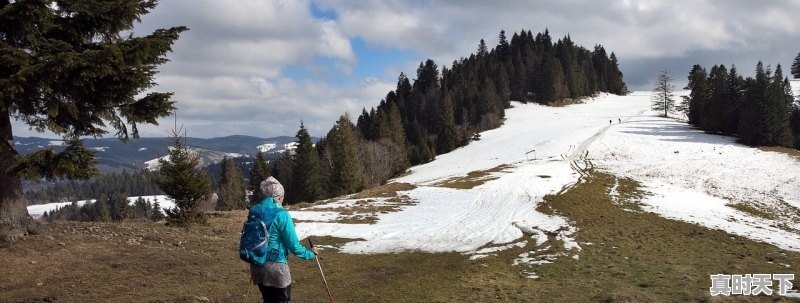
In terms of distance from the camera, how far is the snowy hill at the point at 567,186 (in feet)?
66.2

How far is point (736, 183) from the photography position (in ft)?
124

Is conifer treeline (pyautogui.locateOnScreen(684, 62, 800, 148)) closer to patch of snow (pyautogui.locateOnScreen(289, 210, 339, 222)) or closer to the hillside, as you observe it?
the hillside

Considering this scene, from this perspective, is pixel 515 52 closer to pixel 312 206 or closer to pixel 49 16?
pixel 312 206

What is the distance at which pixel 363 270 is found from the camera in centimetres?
1379

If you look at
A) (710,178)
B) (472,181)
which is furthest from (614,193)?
(710,178)

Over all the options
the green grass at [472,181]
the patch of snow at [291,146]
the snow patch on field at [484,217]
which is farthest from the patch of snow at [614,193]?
the patch of snow at [291,146]

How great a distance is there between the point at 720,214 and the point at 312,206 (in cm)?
2433

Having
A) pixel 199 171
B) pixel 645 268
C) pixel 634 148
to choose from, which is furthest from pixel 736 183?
pixel 199 171

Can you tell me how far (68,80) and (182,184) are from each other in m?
9.99

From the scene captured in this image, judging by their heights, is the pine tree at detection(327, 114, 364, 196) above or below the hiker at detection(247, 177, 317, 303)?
below

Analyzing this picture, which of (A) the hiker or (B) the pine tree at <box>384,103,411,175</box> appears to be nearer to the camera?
(A) the hiker

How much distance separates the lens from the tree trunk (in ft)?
37.0

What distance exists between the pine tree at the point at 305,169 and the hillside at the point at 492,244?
82.7ft

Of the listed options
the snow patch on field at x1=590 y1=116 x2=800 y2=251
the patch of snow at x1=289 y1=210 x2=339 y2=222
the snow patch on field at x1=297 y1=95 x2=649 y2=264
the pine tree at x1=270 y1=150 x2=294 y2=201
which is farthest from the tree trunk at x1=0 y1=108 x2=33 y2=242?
the pine tree at x1=270 y1=150 x2=294 y2=201
